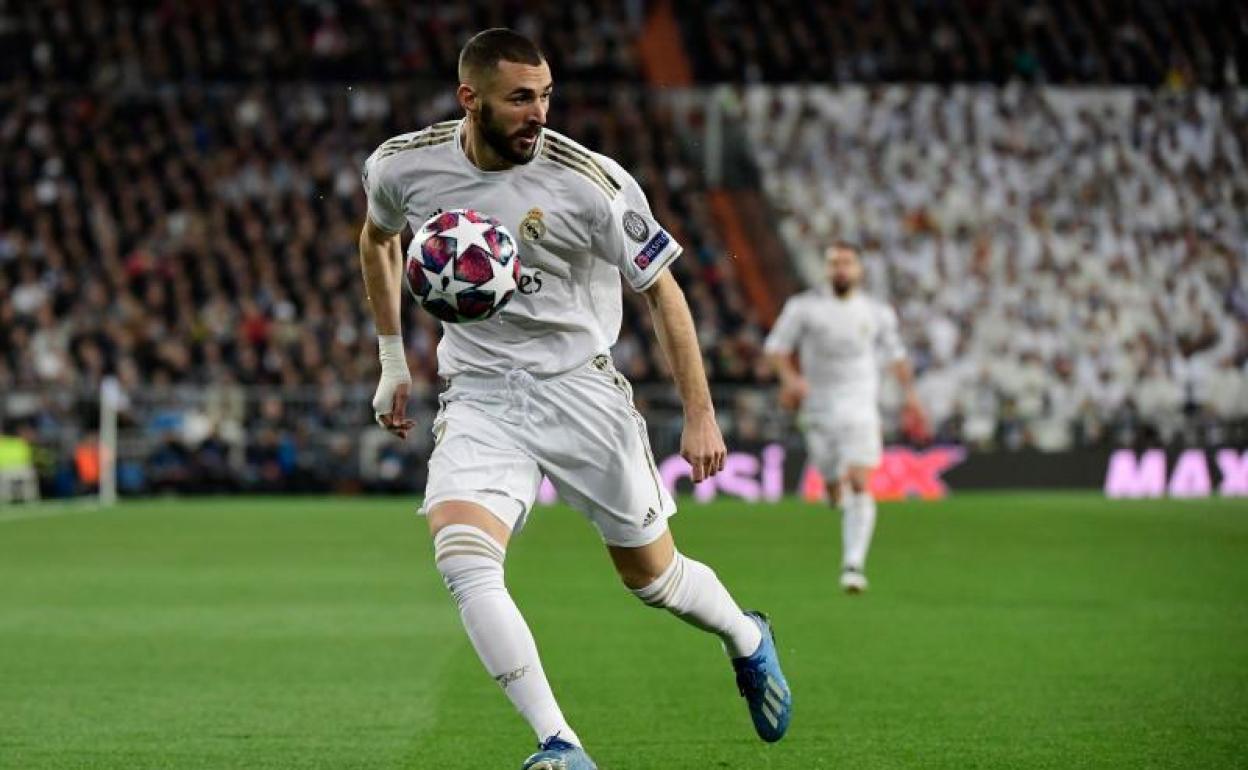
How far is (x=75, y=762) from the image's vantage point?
6.51m

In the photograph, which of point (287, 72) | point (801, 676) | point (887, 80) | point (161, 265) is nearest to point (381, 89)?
point (287, 72)

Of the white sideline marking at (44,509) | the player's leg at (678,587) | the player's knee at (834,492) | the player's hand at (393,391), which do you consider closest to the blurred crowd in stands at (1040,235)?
the white sideline marking at (44,509)

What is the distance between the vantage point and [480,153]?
5934 mm

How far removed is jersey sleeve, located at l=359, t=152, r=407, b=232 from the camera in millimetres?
6141

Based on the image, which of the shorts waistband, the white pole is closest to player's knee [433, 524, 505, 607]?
the shorts waistband

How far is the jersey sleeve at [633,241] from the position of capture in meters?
5.88

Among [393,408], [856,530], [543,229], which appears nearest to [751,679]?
[393,408]

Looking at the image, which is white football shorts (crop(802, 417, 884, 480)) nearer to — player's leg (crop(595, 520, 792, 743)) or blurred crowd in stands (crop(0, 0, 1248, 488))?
player's leg (crop(595, 520, 792, 743))

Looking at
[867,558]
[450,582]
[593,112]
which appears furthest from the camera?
[593,112]

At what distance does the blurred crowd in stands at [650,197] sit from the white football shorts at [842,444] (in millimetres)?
13778

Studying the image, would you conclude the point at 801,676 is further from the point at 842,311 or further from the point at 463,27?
the point at 463,27

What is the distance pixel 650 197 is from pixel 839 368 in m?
18.3

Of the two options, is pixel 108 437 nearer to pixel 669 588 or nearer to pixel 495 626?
pixel 669 588

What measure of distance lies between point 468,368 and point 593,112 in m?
28.9
